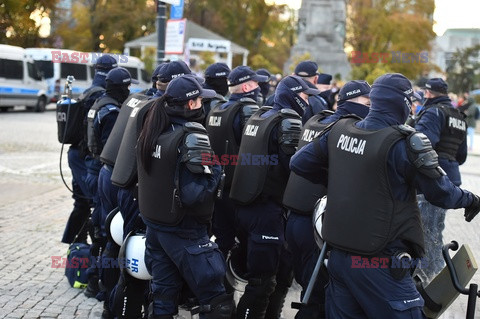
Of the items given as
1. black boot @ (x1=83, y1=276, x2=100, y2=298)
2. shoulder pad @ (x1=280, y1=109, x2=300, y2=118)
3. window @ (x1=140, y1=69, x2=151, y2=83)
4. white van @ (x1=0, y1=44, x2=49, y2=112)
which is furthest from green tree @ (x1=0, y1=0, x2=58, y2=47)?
window @ (x1=140, y1=69, x2=151, y2=83)

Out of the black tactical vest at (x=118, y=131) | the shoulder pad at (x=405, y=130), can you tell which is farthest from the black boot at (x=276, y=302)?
the shoulder pad at (x=405, y=130)

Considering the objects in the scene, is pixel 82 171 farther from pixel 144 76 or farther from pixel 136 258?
pixel 144 76

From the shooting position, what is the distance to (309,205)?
592cm

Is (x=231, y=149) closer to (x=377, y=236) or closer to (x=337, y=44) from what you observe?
(x=377, y=236)

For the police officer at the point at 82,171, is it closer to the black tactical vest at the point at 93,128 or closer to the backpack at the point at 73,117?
the backpack at the point at 73,117

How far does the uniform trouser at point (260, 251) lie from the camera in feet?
20.8

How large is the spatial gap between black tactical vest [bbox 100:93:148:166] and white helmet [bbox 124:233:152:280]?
1082 mm

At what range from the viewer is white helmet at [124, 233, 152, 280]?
5683 millimetres

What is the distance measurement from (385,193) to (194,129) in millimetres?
1388

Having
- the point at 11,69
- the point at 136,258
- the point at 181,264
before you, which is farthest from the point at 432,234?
the point at 11,69

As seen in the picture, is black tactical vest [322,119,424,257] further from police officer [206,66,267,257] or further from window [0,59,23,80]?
window [0,59,23,80]

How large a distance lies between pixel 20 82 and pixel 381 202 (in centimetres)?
3117

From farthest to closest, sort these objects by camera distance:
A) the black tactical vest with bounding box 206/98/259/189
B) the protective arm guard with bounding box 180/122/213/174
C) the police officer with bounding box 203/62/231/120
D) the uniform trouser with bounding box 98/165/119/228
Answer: the police officer with bounding box 203/62/231/120
the black tactical vest with bounding box 206/98/259/189
the uniform trouser with bounding box 98/165/119/228
the protective arm guard with bounding box 180/122/213/174

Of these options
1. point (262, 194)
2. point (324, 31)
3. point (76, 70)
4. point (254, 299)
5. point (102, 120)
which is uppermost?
point (102, 120)
